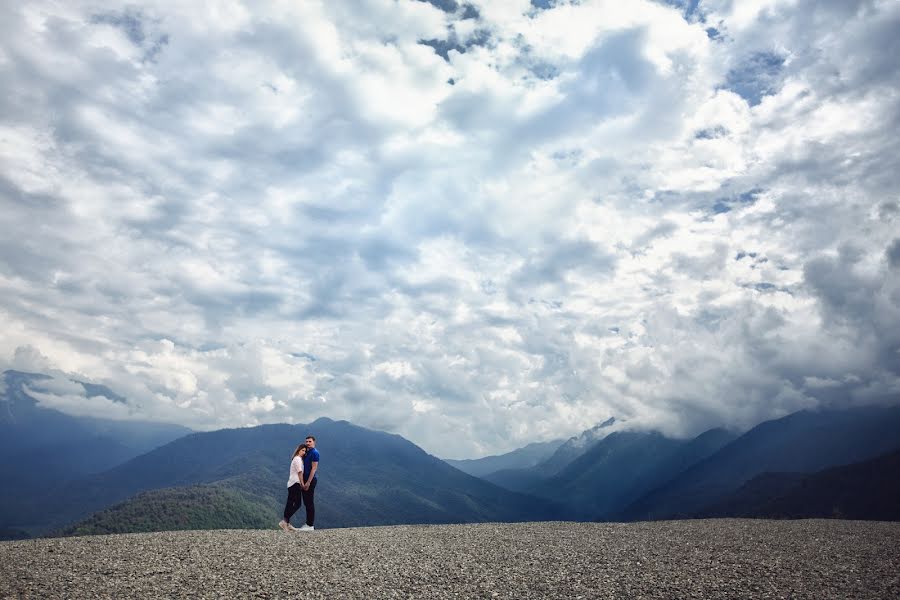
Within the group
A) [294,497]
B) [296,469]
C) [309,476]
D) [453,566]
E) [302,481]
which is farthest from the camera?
[309,476]

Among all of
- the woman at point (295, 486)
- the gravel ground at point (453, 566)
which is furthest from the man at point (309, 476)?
the gravel ground at point (453, 566)

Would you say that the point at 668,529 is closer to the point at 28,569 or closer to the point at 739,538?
the point at 739,538

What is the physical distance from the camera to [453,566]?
15648mm

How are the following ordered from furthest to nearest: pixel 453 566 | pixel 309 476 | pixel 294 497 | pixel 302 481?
pixel 309 476
pixel 302 481
pixel 294 497
pixel 453 566

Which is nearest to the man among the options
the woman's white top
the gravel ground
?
the woman's white top

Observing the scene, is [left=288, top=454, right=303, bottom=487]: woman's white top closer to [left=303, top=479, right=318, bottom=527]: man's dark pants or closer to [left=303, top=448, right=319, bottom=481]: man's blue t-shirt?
[left=303, top=448, right=319, bottom=481]: man's blue t-shirt

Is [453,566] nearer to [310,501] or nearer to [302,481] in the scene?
[310,501]

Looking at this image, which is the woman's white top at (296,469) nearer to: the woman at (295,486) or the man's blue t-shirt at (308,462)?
the woman at (295,486)

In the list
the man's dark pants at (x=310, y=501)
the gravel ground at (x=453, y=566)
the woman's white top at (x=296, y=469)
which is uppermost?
the woman's white top at (x=296, y=469)

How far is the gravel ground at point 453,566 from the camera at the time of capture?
43.2ft

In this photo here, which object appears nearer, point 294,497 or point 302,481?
point 294,497

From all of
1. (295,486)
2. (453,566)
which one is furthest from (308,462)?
(453,566)

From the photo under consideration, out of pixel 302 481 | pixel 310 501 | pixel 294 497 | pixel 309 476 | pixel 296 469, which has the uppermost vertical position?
pixel 296 469

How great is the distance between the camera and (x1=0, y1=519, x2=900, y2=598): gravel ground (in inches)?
518
